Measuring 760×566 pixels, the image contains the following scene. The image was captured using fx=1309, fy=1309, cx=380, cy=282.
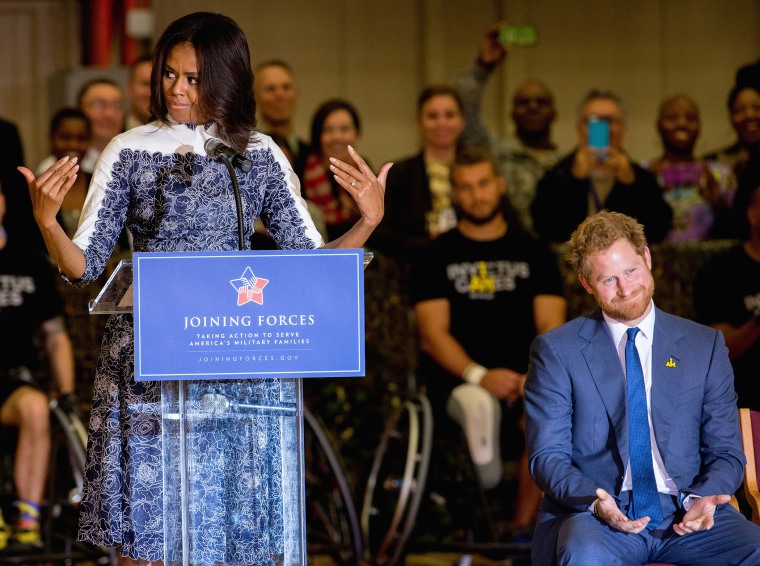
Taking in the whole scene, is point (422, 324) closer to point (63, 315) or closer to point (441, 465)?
point (441, 465)

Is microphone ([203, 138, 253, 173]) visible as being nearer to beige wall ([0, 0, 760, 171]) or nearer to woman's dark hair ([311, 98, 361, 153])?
woman's dark hair ([311, 98, 361, 153])

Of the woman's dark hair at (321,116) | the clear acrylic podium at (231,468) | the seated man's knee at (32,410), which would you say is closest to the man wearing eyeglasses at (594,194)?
the woman's dark hair at (321,116)

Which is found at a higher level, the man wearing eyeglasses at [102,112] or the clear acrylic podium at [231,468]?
the man wearing eyeglasses at [102,112]

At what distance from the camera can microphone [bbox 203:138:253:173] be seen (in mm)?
2848

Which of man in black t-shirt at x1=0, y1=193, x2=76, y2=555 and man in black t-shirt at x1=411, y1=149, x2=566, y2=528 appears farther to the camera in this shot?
man in black t-shirt at x1=411, y1=149, x2=566, y2=528

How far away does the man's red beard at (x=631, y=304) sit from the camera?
329 cm

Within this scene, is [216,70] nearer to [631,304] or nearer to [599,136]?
[631,304]

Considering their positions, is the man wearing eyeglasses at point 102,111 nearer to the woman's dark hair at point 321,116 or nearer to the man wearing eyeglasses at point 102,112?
the man wearing eyeglasses at point 102,112

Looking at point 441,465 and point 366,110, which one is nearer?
point 441,465

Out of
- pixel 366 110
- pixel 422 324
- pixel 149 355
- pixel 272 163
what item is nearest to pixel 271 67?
pixel 422 324

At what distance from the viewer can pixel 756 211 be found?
5.20m

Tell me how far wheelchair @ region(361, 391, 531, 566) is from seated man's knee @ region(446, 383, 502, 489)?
42mm

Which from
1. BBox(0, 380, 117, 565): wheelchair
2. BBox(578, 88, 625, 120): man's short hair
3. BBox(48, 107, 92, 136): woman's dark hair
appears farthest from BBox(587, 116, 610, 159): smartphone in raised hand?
BBox(0, 380, 117, 565): wheelchair

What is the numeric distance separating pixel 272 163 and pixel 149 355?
2.04 feet
